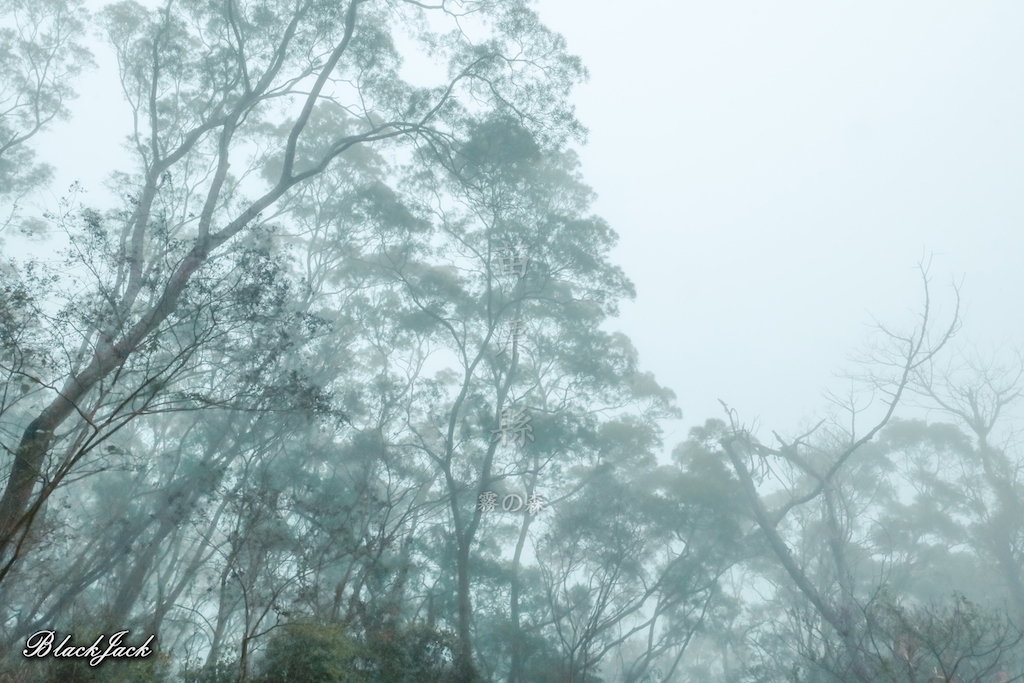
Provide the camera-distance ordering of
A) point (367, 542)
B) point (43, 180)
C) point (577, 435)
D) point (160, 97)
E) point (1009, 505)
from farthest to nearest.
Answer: point (1009, 505), point (43, 180), point (160, 97), point (577, 435), point (367, 542)

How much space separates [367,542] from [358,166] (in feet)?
20.5

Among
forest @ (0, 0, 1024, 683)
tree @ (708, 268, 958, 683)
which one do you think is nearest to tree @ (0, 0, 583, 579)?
forest @ (0, 0, 1024, 683)

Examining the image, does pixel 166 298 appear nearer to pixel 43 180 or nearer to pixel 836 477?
pixel 43 180

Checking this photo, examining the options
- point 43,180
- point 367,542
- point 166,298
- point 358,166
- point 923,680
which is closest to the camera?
point 166,298

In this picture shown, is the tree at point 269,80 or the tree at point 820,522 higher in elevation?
the tree at point 269,80

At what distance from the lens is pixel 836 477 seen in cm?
1082

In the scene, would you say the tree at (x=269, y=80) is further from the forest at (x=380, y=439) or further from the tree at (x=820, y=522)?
the tree at (x=820, y=522)

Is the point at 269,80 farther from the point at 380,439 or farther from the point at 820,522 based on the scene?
the point at 820,522

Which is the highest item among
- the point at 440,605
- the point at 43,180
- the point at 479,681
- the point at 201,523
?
the point at 43,180

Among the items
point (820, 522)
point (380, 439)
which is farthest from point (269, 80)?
point (820, 522)

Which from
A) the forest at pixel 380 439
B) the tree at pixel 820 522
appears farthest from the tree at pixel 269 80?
the tree at pixel 820 522

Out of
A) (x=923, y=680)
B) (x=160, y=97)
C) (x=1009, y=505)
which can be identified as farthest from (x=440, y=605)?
(x=1009, y=505)

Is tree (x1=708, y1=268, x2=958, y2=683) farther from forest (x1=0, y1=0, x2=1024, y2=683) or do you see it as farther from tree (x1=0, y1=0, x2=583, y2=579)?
tree (x1=0, y1=0, x2=583, y2=579)

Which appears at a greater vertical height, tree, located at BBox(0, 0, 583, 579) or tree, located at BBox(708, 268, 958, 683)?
tree, located at BBox(0, 0, 583, 579)
